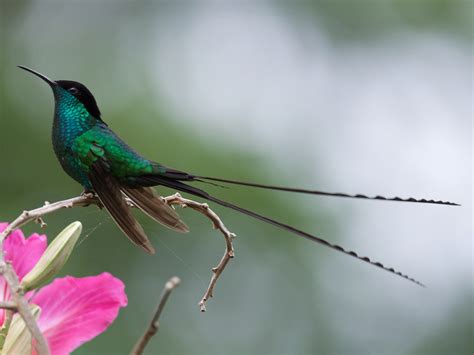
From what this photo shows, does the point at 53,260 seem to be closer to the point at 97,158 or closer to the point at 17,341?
the point at 17,341


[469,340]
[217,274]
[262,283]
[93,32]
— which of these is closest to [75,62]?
[93,32]

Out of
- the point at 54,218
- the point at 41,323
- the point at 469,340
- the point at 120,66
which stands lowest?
the point at 469,340

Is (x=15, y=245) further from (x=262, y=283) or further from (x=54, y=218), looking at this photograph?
(x=262, y=283)

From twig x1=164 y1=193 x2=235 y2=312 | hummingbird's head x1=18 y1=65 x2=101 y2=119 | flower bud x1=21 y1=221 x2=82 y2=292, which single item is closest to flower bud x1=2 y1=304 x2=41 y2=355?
flower bud x1=21 y1=221 x2=82 y2=292

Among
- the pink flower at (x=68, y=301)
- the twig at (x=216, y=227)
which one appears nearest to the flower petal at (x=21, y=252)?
the pink flower at (x=68, y=301)

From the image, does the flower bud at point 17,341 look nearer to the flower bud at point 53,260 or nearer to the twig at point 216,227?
the flower bud at point 53,260

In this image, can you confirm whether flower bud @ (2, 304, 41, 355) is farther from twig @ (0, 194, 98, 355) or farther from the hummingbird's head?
the hummingbird's head

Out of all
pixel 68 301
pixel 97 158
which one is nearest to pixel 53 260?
pixel 68 301
